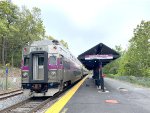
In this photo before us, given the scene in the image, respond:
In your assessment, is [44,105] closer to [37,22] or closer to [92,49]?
[92,49]

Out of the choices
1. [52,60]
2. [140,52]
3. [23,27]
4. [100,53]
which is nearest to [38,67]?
[52,60]

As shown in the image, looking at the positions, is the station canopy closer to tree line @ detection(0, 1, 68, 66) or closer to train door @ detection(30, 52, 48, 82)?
train door @ detection(30, 52, 48, 82)

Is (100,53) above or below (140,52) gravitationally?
below

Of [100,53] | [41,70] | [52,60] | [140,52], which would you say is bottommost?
[41,70]

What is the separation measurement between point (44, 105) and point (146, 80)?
72.8 feet

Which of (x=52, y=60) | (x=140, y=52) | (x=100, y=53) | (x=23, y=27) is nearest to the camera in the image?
(x=52, y=60)

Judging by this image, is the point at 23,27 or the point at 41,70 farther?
the point at 23,27

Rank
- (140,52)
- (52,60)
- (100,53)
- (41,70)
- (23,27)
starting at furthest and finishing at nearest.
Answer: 1. (23,27)
2. (140,52)
3. (100,53)
4. (52,60)
5. (41,70)

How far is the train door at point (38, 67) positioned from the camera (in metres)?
21.4

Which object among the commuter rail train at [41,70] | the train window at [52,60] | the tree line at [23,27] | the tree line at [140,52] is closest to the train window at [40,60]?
the commuter rail train at [41,70]

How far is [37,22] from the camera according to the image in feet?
298

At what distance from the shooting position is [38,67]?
21781 millimetres

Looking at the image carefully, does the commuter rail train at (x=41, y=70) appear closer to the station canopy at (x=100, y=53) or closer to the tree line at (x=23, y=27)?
the station canopy at (x=100, y=53)

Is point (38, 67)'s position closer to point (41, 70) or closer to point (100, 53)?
point (41, 70)
